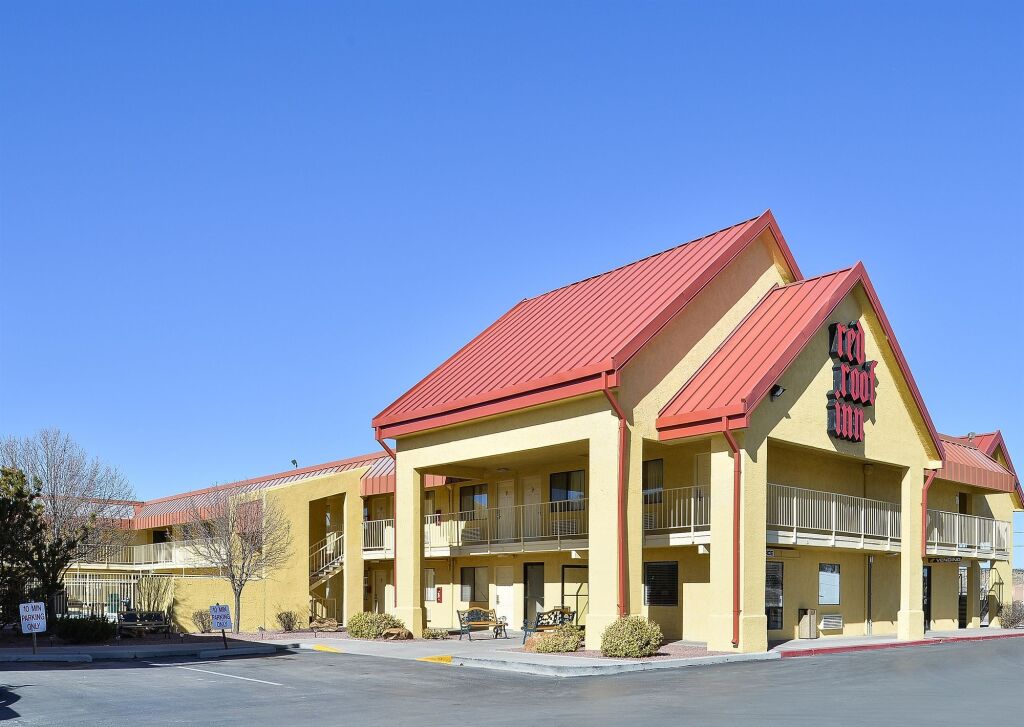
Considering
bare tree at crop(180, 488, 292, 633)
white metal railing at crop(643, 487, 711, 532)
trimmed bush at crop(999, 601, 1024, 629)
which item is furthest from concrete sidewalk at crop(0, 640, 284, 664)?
trimmed bush at crop(999, 601, 1024, 629)

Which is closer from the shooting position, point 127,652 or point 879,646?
point 127,652

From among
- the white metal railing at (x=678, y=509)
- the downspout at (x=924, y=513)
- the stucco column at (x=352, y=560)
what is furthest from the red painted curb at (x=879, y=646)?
the stucco column at (x=352, y=560)

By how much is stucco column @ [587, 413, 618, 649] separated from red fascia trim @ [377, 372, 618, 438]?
97 centimetres

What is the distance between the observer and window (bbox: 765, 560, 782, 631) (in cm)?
3064

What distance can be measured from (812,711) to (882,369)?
60.6 ft

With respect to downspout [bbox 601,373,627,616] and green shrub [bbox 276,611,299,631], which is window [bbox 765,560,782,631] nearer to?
downspout [bbox 601,373,627,616]

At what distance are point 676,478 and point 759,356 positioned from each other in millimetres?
4462

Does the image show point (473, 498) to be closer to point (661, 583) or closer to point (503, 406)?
point (661, 583)

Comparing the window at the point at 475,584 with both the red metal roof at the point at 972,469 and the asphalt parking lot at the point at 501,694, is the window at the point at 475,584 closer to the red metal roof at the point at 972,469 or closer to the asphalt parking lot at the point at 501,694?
the asphalt parking lot at the point at 501,694

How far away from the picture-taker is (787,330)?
1133 inches

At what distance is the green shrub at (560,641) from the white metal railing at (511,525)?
189 inches

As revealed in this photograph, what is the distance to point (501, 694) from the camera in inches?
738

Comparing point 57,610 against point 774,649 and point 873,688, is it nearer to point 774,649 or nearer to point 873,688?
point 774,649

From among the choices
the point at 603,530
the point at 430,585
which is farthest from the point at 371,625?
the point at 603,530
